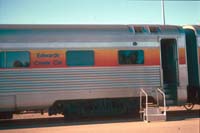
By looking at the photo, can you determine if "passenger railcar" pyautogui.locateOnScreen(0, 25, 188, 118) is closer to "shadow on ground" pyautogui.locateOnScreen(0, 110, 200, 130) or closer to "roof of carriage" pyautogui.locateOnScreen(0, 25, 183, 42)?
"roof of carriage" pyautogui.locateOnScreen(0, 25, 183, 42)

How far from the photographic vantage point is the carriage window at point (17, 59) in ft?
42.0

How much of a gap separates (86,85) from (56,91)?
A: 110 centimetres

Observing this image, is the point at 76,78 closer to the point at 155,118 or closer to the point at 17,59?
the point at 17,59

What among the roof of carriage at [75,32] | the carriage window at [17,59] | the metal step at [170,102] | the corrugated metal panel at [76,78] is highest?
the roof of carriage at [75,32]

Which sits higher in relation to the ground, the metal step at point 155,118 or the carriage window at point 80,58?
the carriage window at point 80,58

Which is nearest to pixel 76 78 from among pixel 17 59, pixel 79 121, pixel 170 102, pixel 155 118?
pixel 79 121

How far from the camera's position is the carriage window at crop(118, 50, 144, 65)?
44.9ft

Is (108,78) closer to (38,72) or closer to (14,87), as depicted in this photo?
(38,72)

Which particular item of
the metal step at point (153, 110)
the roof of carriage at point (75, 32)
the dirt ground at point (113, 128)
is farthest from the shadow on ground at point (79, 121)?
the roof of carriage at point (75, 32)

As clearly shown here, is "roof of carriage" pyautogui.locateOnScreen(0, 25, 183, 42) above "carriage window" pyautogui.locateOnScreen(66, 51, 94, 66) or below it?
above

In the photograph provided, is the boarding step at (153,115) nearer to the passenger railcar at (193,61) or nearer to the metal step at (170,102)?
the metal step at (170,102)

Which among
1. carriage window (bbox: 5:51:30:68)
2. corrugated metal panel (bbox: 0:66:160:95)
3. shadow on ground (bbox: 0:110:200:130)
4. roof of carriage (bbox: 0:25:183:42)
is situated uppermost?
roof of carriage (bbox: 0:25:183:42)

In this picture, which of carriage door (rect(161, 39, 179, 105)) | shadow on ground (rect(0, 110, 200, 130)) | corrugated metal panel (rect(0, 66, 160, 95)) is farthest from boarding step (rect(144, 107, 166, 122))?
carriage door (rect(161, 39, 179, 105))

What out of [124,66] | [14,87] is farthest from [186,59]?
[14,87]
